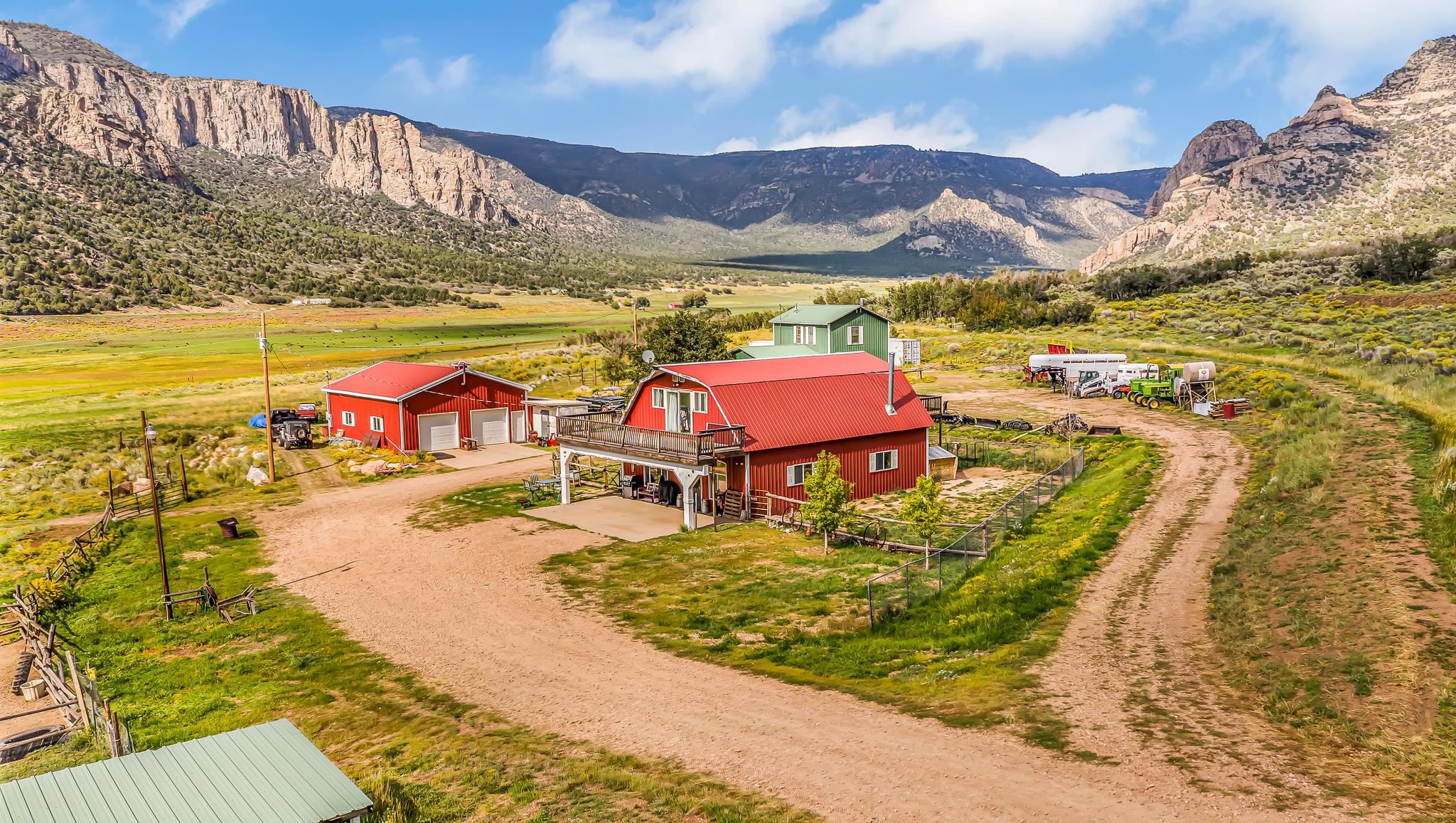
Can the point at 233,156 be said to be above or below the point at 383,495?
above

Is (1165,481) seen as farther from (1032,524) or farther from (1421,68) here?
(1421,68)

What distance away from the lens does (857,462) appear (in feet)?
111

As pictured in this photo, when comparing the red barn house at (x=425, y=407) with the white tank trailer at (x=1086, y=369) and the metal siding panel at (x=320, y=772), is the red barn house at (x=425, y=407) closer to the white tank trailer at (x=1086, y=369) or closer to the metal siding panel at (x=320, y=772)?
the white tank trailer at (x=1086, y=369)

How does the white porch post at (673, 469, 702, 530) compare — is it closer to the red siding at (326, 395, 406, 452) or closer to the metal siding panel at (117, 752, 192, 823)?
the metal siding panel at (117, 752, 192, 823)

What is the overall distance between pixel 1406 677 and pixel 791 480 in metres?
20.4

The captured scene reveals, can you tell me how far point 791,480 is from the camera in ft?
105

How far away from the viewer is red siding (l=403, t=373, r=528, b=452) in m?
47.1

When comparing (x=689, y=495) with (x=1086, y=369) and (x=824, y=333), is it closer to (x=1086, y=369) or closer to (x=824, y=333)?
(x=824, y=333)

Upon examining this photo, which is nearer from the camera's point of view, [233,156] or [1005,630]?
[1005,630]

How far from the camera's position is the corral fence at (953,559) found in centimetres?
2133

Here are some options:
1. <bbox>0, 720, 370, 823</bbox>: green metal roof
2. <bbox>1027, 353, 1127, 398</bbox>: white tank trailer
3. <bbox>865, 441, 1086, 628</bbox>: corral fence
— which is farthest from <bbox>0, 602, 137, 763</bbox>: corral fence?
<bbox>1027, 353, 1127, 398</bbox>: white tank trailer

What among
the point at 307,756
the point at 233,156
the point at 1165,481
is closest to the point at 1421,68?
the point at 1165,481

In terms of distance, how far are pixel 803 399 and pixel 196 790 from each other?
25.8m

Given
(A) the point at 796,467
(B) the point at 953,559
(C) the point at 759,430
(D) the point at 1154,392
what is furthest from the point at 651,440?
(D) the point at 1154,392
